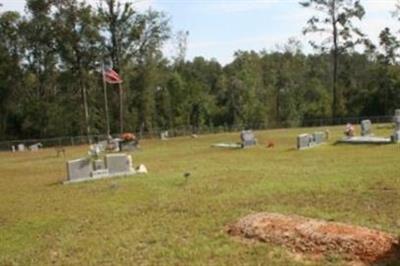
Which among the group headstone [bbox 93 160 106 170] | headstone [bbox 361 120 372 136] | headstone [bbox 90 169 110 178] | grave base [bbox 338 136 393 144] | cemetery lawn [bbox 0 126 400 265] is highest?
headstone [bbox 361 120 372 136]

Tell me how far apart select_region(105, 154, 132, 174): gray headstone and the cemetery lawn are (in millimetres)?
796

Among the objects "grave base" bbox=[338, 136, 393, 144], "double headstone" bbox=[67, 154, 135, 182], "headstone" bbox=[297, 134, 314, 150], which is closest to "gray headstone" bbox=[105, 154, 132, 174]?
"double headstone" bbox=[67, 154, 135, 182]

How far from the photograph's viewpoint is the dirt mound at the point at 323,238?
359 inches

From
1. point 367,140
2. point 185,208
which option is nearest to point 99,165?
point 185,208

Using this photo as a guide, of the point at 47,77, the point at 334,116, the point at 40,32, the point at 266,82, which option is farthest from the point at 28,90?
the point at 266,82

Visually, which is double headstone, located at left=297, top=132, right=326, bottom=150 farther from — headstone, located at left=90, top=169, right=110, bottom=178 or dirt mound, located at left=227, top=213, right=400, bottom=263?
dirt mound, located at left=227, top=213, right=400, bottom=263

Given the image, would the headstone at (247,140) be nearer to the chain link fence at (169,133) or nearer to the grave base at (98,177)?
the grave base at (98,177)

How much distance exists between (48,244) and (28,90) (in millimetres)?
53482

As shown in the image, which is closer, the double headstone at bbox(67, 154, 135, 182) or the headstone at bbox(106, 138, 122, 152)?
the double headstone at bbox(67, 154, 135, 182)

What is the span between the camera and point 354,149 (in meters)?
25.9

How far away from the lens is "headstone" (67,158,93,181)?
794 inches

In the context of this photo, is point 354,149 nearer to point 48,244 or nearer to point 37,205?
point 37,205

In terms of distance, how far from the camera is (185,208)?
1381 centimetres

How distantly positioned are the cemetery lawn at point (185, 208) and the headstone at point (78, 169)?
0.70m
